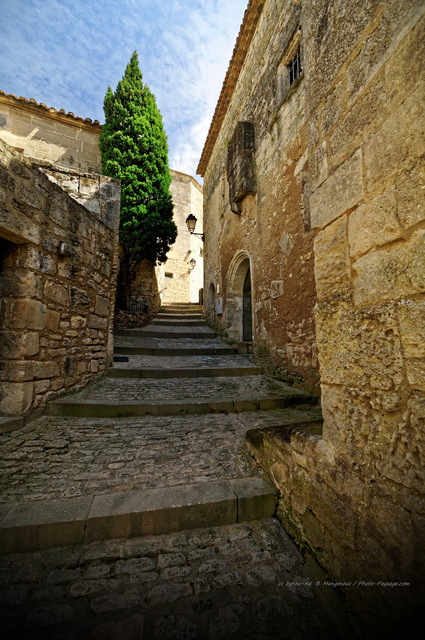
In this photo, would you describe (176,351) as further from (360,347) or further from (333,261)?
(360,347)

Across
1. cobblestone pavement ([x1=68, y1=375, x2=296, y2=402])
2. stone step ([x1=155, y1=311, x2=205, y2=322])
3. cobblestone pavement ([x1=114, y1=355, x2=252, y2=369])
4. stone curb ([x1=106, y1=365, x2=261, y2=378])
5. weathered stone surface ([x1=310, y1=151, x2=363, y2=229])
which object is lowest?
cobblestone pavement ([x1=68, y1=375, x2=296, y2=402])

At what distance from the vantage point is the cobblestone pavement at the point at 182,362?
17.0 ft

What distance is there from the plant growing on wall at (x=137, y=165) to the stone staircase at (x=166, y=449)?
4412 millimetres

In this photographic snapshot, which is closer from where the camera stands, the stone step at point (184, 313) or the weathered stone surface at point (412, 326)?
the weathered stone surface at point (412, 326)

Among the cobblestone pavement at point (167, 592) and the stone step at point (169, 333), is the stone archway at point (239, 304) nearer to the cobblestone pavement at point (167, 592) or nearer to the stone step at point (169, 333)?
the stone step at point (169, 333)

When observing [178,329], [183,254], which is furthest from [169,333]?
[183,254]

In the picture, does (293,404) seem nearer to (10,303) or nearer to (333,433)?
(333,433)

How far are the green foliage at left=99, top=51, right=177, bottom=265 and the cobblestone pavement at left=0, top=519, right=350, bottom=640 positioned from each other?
8262 mm

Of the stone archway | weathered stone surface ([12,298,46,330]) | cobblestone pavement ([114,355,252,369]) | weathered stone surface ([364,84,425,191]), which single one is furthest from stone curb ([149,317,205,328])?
weathered stone surface ([364,84,425,191])

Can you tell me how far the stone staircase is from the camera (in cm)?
172

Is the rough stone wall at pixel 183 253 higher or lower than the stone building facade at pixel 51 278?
higher

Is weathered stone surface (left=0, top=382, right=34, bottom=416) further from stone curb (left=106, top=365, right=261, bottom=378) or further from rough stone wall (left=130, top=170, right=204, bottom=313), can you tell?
rough stone wall (left=130, top=170, right=204, bottom=313)

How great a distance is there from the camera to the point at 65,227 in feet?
11.9

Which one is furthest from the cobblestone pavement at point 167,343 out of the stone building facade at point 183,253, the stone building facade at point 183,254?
the stone building facade at point 183,253
